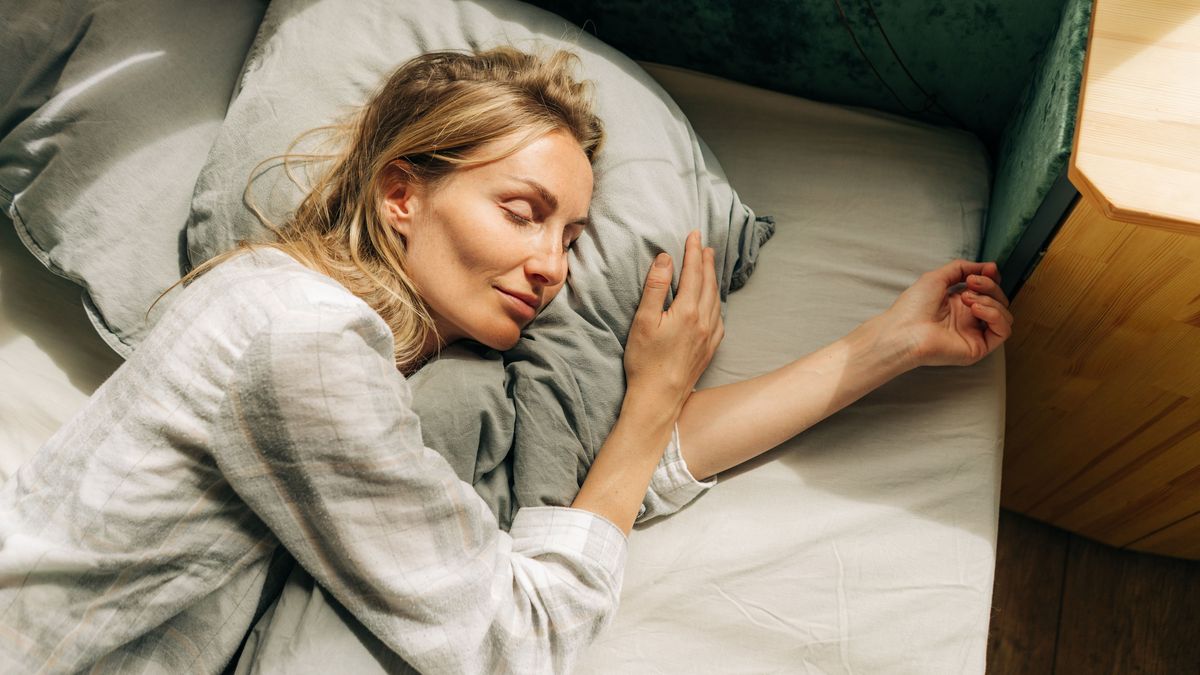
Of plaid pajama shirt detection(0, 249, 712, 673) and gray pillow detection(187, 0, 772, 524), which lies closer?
plaid pajama shirt detection(0, 249, 712, 673)

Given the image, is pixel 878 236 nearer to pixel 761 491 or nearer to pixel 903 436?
pixel 903 436

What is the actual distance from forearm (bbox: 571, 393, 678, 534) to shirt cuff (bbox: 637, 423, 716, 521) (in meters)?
0.02

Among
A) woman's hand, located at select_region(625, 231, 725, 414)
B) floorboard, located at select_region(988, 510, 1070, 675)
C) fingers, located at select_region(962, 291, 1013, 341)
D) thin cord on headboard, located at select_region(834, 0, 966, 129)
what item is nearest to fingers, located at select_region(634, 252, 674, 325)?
woman's hand, located at select_region(625, 231, 725, 414)

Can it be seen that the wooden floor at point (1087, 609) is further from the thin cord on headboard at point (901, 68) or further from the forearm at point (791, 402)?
the thin cord on headboard at point (901, 68)

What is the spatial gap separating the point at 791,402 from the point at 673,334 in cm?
16

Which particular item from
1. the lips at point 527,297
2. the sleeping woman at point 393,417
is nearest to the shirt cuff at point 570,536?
the sleeping woman at point 393,417

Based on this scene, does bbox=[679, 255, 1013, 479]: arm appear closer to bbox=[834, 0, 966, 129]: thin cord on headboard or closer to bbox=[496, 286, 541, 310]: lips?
bbox=[496, 286, 541, 310]: lips

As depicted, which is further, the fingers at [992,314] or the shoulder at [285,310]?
the fingers at [992,314]

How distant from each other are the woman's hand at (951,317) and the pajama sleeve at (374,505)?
494 millimetres

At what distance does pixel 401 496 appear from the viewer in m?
0.75

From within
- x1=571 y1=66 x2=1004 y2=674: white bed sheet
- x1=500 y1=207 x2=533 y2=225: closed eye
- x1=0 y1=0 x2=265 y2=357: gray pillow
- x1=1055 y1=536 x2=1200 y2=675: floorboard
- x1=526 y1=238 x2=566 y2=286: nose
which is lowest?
x1=1055 y1=536 x2=1200 y2=675: floorboard

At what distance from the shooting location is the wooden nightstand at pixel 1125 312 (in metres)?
0.75

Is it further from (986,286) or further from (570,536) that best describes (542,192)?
(986,286)

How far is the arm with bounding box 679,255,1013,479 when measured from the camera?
3.13 feet
